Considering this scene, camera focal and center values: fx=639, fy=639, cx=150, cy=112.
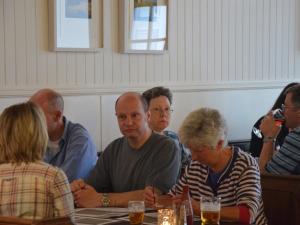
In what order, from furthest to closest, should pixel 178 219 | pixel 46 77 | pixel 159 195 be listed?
pixel 46 77 → pixel 159 195 → pixel 178 219

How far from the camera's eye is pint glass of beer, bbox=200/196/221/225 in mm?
2443

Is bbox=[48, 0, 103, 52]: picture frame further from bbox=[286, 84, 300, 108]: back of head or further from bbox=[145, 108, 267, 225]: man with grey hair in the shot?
bbox=[145, 108, 267, 225]: man with grey hair

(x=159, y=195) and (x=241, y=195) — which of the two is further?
(x=159, y=195)

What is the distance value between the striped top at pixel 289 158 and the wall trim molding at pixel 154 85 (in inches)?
59.4

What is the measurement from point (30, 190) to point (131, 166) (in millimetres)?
1019

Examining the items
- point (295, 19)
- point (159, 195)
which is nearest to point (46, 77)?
point (159, 195)

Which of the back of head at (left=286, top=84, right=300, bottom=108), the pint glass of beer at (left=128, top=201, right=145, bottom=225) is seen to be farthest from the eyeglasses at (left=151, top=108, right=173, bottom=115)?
the pint glass of beer at (left=128, top=201, right=145, bottom=225)

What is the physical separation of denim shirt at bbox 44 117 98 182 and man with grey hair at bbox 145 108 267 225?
40.7 inches

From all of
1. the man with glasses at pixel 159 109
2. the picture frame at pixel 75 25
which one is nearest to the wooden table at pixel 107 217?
the man with glasses at pixel 159 109

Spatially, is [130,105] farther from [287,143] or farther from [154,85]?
[154,85]

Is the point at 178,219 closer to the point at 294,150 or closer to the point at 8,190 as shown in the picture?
the point at 8,190

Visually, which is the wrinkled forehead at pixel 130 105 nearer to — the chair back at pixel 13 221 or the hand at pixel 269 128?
the hand at pixel 269 128

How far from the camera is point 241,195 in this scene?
2.75 m

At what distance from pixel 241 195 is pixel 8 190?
0.99m
